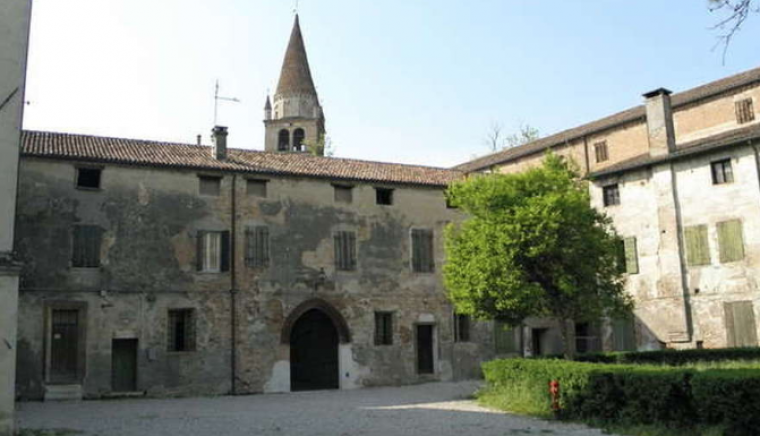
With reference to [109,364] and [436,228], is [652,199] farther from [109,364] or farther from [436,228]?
[109,364]

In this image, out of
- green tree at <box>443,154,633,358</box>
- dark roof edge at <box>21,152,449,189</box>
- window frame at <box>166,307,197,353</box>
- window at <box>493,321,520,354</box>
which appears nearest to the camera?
green tree at <box>443,154,633,358</box>

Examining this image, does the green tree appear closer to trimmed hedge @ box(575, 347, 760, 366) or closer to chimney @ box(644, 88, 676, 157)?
trimmed hedge @ box(575, 347, 760, 366)

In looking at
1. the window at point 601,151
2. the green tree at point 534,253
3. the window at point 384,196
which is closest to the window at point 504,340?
the window at point 384,196

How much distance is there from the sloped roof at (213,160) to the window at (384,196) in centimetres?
47

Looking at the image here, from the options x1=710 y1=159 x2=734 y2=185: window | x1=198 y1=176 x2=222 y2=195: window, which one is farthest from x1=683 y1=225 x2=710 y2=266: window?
x1=198 y1=176 x2=222 y2=195: window

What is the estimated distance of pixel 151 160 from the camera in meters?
25.0

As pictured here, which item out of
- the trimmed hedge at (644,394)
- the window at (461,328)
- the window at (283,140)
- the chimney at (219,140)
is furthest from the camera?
the window at (283,140)

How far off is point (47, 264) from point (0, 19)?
1123 cm

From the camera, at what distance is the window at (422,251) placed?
28.9 metres

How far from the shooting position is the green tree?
20031 millimetres

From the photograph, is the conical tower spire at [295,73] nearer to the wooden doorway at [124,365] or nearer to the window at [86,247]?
the window at [86,247]

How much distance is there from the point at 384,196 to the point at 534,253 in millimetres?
10374

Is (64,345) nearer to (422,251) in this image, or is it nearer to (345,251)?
(345,251)

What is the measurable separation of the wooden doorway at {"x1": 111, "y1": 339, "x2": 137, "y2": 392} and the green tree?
36.7 ft
